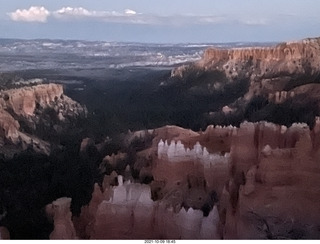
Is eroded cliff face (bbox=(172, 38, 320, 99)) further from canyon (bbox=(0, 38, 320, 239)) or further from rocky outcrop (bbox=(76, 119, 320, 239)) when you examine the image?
rocky outcrop (bbox=(76, 119, 320, 239))

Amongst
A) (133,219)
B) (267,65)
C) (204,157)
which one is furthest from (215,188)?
(267,65)

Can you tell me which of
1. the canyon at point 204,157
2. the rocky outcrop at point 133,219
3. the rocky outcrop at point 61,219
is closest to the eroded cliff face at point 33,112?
the canyon at point 204,157

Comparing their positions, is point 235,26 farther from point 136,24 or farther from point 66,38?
point 66,38

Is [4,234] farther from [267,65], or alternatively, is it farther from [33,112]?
[267,65]

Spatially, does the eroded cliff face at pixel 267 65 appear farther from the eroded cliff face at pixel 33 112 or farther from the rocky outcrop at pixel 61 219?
the rocky outcrop at pixel 61 219

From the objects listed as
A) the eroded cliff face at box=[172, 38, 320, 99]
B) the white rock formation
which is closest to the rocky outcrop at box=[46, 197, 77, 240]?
the white rock formation

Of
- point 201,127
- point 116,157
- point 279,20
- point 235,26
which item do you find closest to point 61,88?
point 116,157
